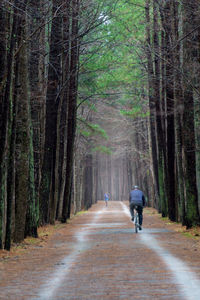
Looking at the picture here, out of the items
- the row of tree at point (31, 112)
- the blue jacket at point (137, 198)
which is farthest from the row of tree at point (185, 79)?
the row of tree at point (31, 112)

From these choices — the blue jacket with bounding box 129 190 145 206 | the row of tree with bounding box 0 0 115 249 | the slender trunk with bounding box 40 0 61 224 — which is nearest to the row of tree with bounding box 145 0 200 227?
the blue jacket with bounding box 129 190 145 206

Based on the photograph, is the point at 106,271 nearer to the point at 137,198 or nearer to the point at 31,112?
the point at 137,198

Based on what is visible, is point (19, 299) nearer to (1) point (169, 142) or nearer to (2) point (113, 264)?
(2) point (113, 264)

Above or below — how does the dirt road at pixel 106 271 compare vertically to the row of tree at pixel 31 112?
below

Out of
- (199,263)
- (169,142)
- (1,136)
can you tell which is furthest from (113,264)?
(169,142)

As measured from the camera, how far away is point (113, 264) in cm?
1135

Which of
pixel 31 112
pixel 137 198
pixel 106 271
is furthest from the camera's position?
pixel 31 112

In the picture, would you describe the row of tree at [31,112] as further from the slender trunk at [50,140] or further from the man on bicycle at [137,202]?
the man on bicycle at [137,202]

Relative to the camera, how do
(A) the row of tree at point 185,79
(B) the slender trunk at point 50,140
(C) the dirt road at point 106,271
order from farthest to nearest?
1. (B) the slender trunk at point 50,140
2. (A) the row of tree at point 185,79
3. (C) the dirt road at point 106,271

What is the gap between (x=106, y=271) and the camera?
1027 centimetres

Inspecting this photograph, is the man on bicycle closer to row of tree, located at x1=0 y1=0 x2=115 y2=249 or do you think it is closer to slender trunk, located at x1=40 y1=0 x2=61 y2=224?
row of tree, located at x1=0 y1=0 x2=115 y2=249

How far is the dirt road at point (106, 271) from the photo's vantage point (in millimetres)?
7926

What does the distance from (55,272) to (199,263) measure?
3186 mm

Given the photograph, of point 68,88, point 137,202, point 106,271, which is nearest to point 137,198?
point 137,202
